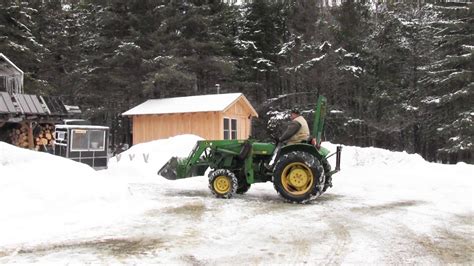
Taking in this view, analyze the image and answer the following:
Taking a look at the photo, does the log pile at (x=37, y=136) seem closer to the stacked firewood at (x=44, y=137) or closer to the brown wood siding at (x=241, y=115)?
the stacked firewood at (x=44, y=137)

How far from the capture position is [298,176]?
25.7ft

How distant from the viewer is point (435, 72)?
23.4 m

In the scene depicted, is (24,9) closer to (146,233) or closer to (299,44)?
(299,44)

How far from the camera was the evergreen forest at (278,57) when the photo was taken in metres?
24.5

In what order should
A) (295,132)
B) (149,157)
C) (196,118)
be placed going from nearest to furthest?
(295,132) < (149,157) < (196,118)

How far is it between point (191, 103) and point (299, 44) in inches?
450

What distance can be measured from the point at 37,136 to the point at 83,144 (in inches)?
144

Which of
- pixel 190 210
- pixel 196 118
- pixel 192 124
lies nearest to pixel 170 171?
pixel 190 210

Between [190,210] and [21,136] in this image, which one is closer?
[190,210]

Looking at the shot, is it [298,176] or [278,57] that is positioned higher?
[278,57]

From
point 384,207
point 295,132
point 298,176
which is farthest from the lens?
point 295,132

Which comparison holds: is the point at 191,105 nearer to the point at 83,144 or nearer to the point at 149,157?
the point at 149,157

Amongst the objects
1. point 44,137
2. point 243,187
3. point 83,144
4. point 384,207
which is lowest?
point 384,207

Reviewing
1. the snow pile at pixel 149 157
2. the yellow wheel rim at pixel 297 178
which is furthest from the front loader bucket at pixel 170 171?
the yellow wheel rim at pixel 297 178
